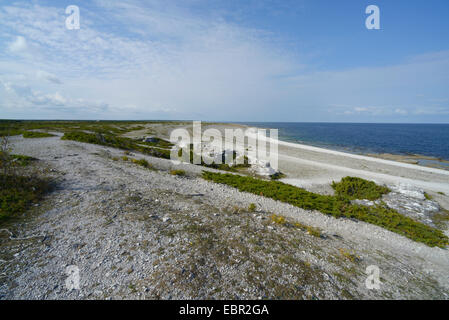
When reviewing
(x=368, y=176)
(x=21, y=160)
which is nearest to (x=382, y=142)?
(x=368, y=176)

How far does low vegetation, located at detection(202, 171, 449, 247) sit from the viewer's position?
1030 cm

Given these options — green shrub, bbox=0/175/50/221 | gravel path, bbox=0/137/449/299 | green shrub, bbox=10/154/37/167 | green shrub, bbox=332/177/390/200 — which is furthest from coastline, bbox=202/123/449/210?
green shrub, bbox=10/154/37/167

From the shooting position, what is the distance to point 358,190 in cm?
1625

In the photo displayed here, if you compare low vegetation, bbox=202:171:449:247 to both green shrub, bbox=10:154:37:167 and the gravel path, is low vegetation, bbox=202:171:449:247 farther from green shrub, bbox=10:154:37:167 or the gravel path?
green shrub, bbox=10:154:37:167

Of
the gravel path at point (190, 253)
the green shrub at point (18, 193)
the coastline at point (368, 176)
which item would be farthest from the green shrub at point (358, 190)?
the green shrub at point (18, 193)

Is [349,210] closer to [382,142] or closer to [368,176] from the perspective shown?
[368,176]

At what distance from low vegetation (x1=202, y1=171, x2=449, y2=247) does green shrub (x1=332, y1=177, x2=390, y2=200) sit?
2306mm

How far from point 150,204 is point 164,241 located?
371 centimetres

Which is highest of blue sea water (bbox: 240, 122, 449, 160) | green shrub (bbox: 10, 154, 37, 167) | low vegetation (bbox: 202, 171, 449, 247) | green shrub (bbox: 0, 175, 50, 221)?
blue sea water (bbox: 240, 122, 449, 160)

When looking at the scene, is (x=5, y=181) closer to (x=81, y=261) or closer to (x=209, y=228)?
(x=81, y=261)

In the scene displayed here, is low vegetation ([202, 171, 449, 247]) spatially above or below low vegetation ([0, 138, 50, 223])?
below

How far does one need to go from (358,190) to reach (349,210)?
5607 millimetres

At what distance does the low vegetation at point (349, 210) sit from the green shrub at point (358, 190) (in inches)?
90.8

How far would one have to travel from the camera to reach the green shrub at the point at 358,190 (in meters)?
15.3
